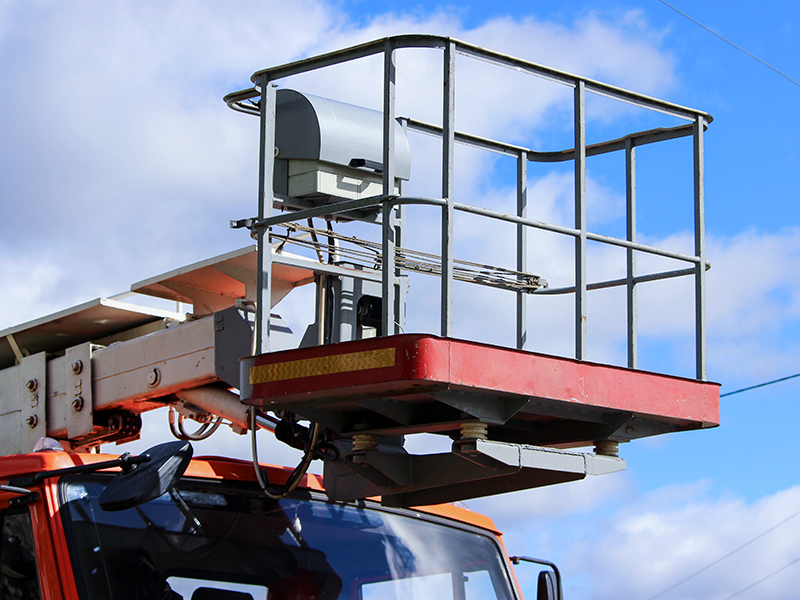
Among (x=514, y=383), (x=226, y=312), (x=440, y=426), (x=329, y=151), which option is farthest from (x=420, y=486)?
(x=329, y=151)

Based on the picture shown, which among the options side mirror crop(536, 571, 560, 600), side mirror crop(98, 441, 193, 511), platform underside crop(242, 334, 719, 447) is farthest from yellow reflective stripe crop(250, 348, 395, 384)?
side mirror crop(536, 571, 560, 600)

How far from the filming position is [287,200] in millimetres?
5770

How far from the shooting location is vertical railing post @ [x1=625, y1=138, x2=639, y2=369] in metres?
6.17

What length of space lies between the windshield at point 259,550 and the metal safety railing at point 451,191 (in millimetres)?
805

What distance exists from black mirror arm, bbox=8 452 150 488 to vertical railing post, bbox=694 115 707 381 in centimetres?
276

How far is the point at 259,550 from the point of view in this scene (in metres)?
5.30

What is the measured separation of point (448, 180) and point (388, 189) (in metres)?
0.26

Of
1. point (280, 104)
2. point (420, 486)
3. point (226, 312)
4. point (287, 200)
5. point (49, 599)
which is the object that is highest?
point (280, 104)

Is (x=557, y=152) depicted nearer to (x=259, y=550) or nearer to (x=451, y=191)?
(x=451, y=191)

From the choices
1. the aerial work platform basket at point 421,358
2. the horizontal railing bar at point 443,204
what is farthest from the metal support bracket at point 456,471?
the horizontal railing bar at point 443,204

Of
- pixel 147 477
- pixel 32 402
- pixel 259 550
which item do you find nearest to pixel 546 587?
pixel 259 550

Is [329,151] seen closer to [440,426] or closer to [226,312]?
[226,312]

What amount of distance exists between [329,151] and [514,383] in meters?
1.51

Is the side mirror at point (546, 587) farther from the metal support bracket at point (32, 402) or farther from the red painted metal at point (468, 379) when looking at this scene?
the metal support bracket at point (32, 402)
